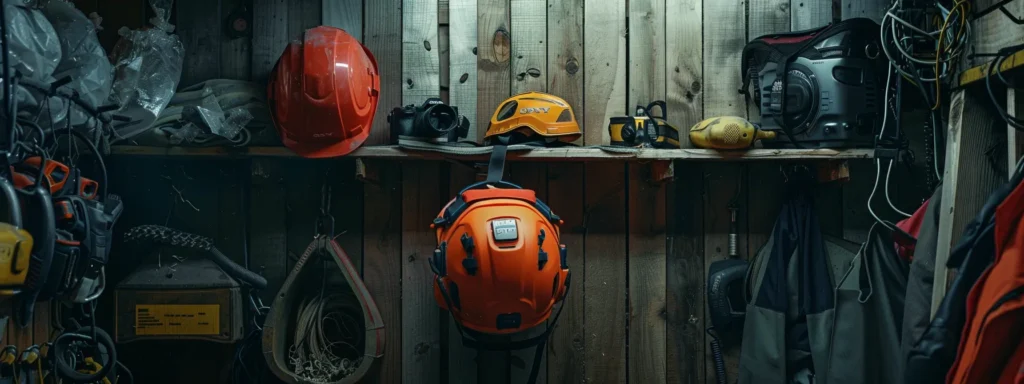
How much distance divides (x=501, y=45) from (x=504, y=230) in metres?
0.90

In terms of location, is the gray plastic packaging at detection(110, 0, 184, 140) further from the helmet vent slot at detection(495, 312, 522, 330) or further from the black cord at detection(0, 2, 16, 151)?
the helmet vent slot at detection(495, 312, 522, 330)

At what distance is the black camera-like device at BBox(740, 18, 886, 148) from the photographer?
2.26m

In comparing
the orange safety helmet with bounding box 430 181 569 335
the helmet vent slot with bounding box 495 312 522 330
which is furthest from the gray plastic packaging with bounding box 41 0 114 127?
the helmet vent slot with bounding box 495 312 522 330

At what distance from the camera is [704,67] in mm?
2576

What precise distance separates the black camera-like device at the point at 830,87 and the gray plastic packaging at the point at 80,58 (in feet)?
7.20

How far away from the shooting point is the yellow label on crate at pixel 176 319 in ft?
7.41

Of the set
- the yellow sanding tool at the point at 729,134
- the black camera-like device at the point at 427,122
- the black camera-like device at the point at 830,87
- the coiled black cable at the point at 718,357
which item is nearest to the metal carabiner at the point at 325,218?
the black camera-like device at the point at 427,122

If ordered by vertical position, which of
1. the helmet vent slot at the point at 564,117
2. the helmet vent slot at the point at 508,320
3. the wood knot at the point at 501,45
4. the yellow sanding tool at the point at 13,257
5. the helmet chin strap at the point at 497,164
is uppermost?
the wood knot at the point at 501,45

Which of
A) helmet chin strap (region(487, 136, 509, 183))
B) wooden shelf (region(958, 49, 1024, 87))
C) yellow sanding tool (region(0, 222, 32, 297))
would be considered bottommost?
yellow sanding tool (region(0, 222, 32, 297))

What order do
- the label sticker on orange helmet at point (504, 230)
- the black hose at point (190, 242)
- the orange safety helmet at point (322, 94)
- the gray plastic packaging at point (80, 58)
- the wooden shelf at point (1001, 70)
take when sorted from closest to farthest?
the wooden shelf at point (1001, 70), the label sticker on orange helmet at point (504, 230), the gray plastic packaging at point (80, 58), the orange safety helmet at point (322, 94), the black hose at point (190, 242)

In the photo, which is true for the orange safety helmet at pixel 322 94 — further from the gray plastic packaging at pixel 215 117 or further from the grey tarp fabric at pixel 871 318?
the grey tarp fabric at pixel 871 318

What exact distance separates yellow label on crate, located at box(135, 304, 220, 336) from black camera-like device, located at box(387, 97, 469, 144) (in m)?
0.84

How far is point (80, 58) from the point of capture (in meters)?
2.11

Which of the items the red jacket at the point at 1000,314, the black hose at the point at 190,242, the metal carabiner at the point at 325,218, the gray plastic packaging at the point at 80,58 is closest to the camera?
the red jacket at the point at 1000,314
